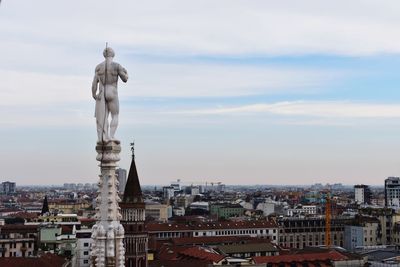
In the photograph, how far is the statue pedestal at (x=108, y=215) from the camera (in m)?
6.31

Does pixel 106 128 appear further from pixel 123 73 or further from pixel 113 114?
pixel 123 73

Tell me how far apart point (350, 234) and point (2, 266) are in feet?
178

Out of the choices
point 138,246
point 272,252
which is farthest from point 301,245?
point 138,246

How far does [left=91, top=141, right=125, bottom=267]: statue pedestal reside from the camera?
20.7 ft

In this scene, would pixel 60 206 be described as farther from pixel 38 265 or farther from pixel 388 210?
pixel 38 265

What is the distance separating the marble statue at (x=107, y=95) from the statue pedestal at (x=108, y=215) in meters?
0.17

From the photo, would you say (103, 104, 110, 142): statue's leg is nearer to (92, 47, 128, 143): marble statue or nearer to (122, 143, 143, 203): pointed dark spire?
(92, 47, 128, 143): marble statue

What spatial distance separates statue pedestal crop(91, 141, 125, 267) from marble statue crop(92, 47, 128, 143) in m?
0.17

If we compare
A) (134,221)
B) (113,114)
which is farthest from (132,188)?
(113,114)

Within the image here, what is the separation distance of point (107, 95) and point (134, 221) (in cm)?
3835

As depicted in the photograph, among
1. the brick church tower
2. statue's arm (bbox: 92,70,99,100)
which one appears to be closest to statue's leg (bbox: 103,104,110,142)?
statue's arm (bbox: 92,70,99,100)

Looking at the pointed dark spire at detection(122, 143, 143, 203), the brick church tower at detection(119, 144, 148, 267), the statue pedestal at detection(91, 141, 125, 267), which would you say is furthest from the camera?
the pointed dark spire at detection(122, 143, 143, 203)

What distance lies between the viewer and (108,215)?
20.9 feet

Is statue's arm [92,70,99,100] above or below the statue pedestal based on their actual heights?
above
